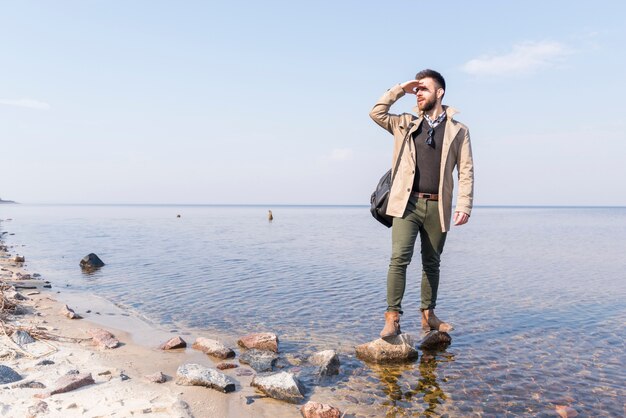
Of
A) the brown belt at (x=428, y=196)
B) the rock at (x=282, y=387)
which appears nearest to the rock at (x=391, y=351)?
the rock at (x=282, y=387)

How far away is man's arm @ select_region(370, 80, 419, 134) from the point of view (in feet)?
19.6

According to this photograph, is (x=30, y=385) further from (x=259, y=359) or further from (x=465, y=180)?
(x=465, y=180)

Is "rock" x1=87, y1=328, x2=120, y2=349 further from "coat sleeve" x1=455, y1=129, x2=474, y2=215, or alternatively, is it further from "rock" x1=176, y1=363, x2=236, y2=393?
"coat sleeve" x1=455, y1=129, x2=474, y2=215

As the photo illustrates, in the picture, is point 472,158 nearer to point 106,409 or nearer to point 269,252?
point 106,409

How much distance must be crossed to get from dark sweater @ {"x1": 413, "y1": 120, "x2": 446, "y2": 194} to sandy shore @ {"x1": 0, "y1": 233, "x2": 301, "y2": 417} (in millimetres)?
3399

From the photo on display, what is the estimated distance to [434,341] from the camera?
6.60m

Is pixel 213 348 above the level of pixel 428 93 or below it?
below

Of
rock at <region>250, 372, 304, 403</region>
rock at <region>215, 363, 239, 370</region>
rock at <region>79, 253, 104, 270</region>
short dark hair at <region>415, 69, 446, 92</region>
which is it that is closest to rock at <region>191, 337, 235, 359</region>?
rock at <region>215, 363, 239, 370</region>

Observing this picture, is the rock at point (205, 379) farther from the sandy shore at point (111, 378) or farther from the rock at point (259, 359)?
the rock at point (259, 359)

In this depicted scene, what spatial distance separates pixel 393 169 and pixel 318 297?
5244mm

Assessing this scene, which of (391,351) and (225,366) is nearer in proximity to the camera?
(225,366)

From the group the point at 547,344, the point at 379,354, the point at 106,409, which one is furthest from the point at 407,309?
the point at 106,409

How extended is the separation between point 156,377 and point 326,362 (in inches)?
82.7

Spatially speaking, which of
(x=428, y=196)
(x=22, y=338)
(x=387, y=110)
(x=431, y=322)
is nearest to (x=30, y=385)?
(x=22, y=338)
